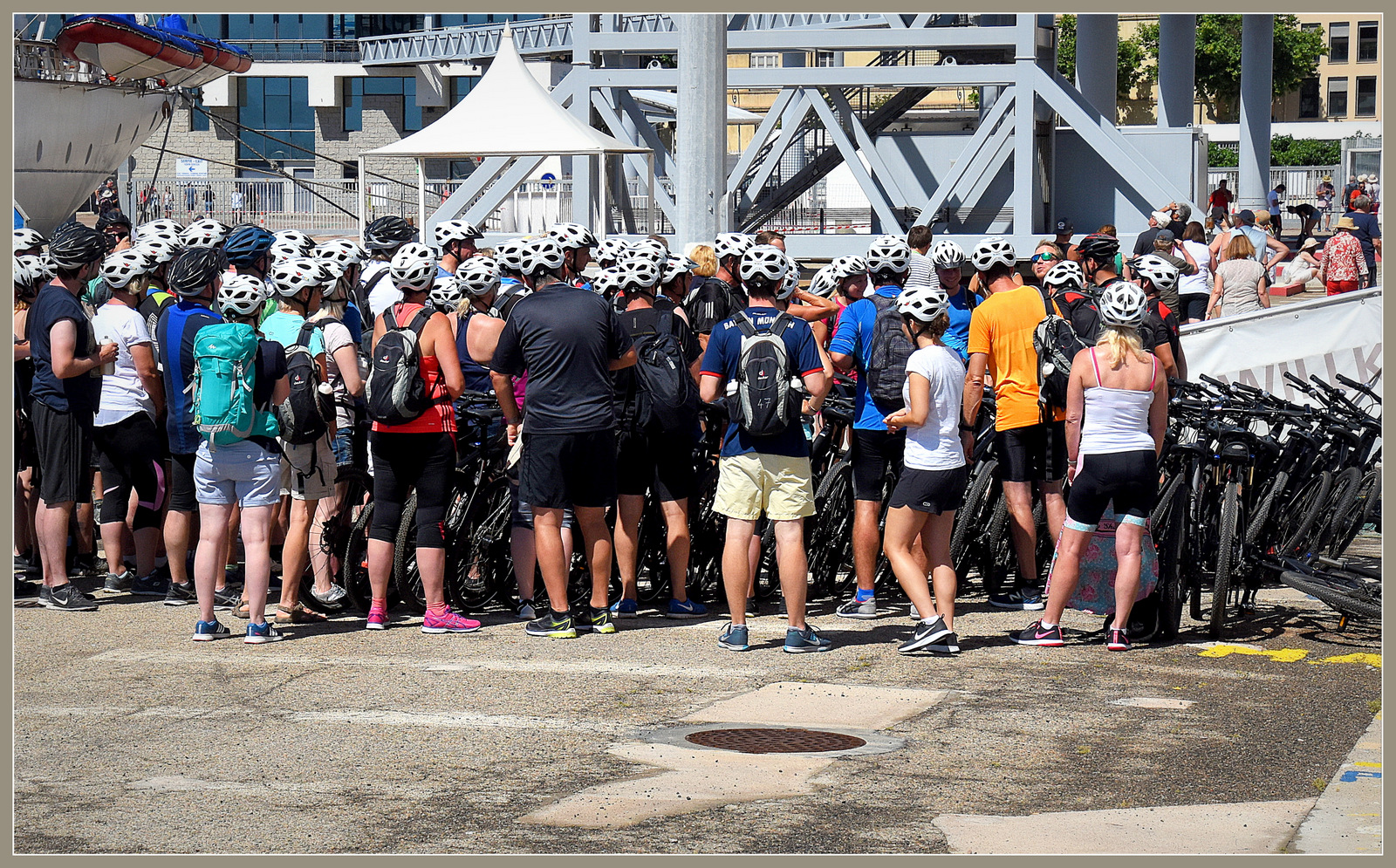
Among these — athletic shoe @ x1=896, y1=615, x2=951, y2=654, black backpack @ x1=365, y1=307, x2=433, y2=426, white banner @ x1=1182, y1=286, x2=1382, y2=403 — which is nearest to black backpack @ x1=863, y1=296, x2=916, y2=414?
athletic shoe @ x1=896, y1=615, x2=951, y2=654

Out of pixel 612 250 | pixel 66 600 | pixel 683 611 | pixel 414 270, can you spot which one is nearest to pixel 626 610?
pixel 683 611

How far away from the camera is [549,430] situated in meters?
8.61

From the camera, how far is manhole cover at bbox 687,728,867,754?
6.71 m

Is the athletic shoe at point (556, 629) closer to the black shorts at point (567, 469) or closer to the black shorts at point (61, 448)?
the black shorts at point (567, 469)

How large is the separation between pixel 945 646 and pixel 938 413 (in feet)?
3.73

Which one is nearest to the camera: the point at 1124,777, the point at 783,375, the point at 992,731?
the point at 1124,777

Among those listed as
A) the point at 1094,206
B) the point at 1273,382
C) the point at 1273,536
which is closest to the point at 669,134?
the point at 1094,206

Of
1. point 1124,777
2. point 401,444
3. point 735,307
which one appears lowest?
point 1124,777

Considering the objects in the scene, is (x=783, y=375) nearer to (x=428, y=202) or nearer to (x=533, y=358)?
(x=533, y=358)

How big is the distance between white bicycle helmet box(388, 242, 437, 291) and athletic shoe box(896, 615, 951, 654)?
3.04 meters

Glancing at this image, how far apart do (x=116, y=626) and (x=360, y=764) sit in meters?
3.22

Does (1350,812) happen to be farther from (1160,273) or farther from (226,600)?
(226,600)

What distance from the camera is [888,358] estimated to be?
880 cm

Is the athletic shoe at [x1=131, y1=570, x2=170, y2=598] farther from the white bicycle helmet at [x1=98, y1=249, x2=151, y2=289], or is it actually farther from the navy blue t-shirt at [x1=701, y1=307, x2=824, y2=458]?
the navy blue t-shirt at [x1=701, y1=307, x2=824, y2=458]
